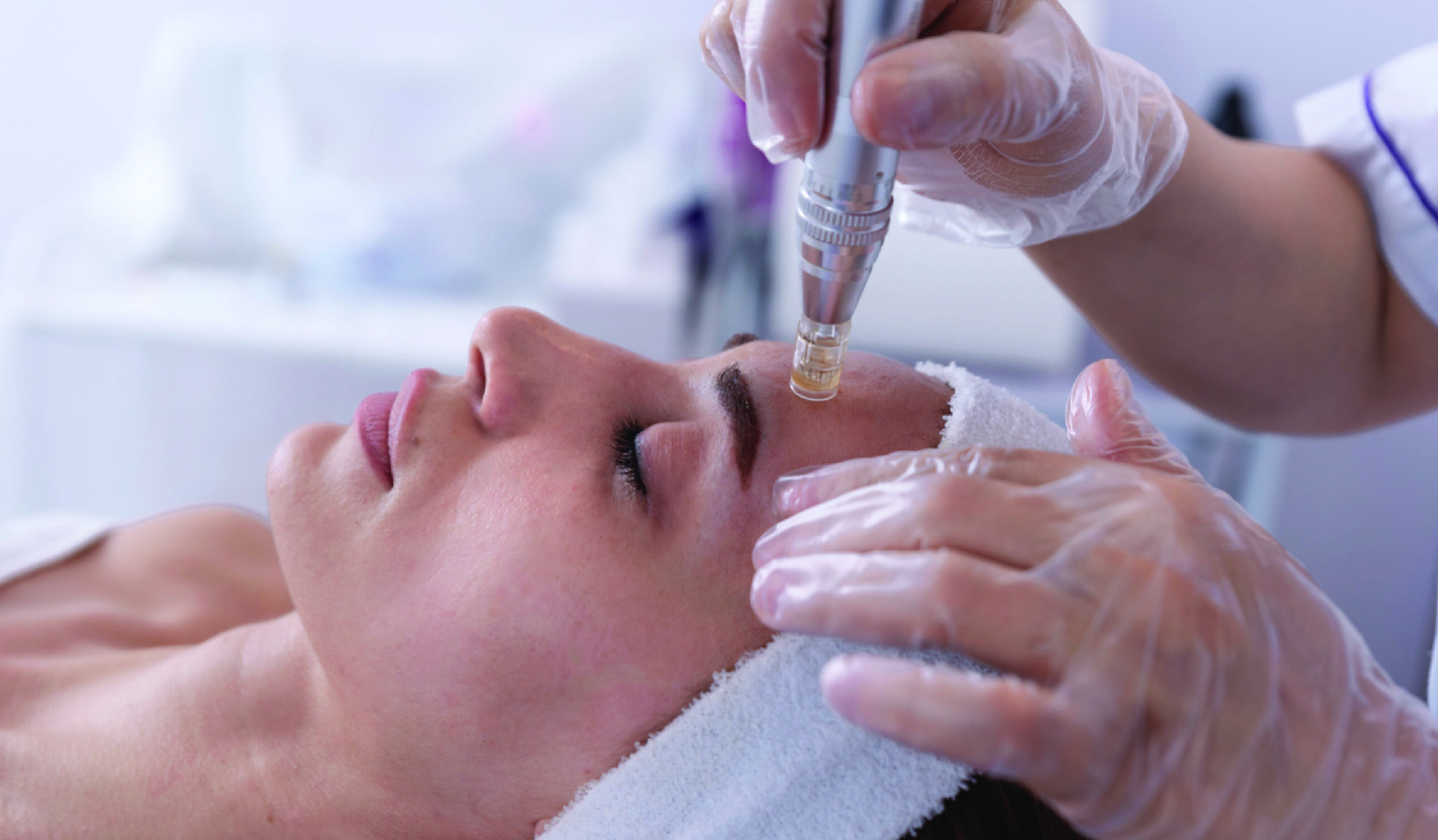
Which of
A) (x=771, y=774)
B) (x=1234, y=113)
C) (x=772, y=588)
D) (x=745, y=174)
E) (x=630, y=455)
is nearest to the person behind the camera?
(x=772, y=588)

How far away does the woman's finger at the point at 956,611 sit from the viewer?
23.5 inches

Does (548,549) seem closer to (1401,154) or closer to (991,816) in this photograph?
(991,816)

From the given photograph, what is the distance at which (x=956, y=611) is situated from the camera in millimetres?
593

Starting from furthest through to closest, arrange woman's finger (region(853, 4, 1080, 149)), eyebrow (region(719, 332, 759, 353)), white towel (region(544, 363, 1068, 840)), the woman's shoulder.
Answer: the woman's shoulder → eyebrow (region(719, 332, 759, 353)) → white towel (region(544, 363, 1068, 840)) → woman's finger (region(853, 4, 1080, 149))

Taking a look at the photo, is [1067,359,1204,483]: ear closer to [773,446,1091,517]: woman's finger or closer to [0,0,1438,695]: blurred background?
[773,446,1091,517]: woman's finger

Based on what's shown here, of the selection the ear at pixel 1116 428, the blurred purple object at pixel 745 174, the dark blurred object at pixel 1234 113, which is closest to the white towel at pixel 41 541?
the ear at pixel 1116 428

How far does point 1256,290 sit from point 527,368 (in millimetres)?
876

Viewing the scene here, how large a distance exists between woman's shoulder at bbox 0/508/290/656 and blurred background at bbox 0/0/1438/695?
78 cm

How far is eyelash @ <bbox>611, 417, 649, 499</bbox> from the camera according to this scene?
874 millimetres

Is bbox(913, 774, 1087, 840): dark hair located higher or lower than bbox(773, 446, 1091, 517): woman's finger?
lower

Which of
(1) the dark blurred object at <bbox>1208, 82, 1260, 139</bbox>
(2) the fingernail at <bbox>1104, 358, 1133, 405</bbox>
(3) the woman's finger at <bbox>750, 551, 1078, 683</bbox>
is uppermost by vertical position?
(1) the dark blurred object at <bbox>1208, 82, 1260, 139</bbox>

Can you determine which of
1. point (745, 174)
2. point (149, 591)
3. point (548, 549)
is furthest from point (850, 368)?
point (745, 174)

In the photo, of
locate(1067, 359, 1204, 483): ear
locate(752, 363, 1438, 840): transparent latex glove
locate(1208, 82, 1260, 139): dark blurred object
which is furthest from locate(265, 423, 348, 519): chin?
locate(1208, 82, 1260, 139): dark blurred object

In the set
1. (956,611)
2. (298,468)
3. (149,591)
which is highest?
(956,611)
